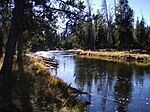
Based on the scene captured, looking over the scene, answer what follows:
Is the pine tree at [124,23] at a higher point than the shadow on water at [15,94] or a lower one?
higher

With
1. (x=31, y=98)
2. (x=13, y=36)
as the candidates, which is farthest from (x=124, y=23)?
(x=31, y=98)

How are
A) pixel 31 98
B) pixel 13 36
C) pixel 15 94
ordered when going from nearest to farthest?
pixel 31 98
pixel 15 94
pixel 13 36

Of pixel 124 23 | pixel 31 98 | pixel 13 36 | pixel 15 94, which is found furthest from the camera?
pixel 124 23

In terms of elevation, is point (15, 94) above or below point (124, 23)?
below

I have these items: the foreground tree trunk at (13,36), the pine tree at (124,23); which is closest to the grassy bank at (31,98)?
the foreground tree trunk at (13,36)

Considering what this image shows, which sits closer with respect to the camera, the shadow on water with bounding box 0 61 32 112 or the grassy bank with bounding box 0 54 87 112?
the shadow on water with bounding box 0 61 32 112

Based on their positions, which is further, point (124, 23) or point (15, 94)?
point (124, 23)

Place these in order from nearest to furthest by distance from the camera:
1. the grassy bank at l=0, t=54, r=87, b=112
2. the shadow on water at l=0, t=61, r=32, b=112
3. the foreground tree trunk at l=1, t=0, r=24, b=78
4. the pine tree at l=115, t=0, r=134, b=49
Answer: the shadow on water at l=0, t=61, r=32, b=112 → the grassy bank at l=0, t=54, r=87, b=112 → the foreground tree trunk at l=1, t=0, r=24, b=78 → the pine tree at l=115, t=0, r=134, b=49

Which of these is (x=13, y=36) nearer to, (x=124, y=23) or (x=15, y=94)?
(x=15, y=94)

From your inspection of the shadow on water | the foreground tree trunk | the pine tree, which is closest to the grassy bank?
the shadow on water

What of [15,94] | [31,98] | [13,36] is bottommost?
[31,98]

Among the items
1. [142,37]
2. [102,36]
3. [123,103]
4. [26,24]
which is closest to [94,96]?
[123,103]

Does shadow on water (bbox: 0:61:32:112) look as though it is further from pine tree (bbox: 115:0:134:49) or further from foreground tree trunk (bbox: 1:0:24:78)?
pine tree (bbox: 115:0:134:49)

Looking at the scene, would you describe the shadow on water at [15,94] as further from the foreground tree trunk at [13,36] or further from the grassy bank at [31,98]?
the foreground tree trunk at [13,36]
